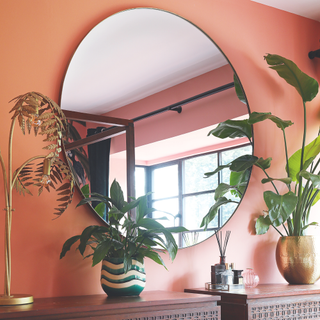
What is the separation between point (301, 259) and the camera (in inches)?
92.7

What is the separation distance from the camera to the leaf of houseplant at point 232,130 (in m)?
2.41

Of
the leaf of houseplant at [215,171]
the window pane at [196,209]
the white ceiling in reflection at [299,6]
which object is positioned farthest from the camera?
the white ceiling in reflection at [299,6]

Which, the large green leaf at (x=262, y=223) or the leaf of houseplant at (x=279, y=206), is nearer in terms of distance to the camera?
the leaf of houseplant at (x=279, y=206)

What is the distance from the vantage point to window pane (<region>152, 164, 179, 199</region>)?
7.17 ft

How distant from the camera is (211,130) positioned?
94.3 inches

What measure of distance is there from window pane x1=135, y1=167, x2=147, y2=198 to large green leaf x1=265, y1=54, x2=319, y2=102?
1.11 metres

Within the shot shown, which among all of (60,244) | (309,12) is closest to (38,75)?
(60,244)

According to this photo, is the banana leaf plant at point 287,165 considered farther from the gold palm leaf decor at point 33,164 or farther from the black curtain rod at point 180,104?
the gold palm leaf decor at point 33,164

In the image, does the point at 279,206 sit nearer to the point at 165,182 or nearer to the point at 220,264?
the point at 220,264

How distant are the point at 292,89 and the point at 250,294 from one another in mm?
1609

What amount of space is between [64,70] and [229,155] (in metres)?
1.09

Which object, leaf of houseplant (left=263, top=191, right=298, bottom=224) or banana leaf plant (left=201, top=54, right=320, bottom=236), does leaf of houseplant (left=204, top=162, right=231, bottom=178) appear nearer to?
banana leaf plant (left=201, top=54, right=320, bottom=236)

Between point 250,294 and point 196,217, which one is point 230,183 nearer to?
point 196,217

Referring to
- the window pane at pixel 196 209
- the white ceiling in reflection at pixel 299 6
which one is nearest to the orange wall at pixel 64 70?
the white ceiling in reflection at pixel 299 6
